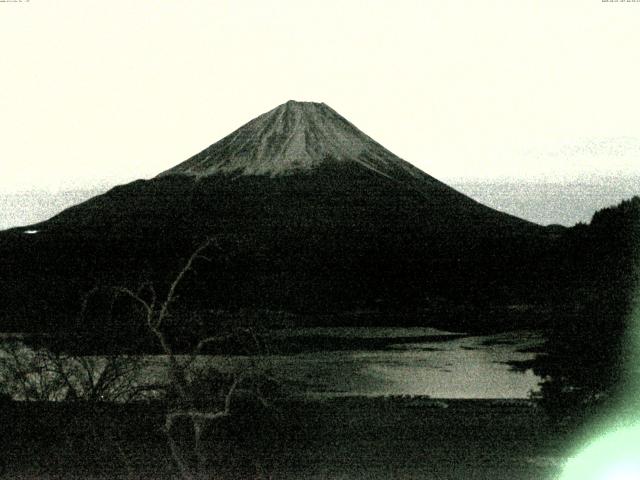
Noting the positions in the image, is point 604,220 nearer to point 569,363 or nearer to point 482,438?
point 569,363

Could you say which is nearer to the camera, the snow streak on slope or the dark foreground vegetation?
the dark foreground vegetation

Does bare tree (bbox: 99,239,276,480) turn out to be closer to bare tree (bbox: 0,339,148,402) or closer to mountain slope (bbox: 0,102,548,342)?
bare tree (bbox: 0,339,148,402)

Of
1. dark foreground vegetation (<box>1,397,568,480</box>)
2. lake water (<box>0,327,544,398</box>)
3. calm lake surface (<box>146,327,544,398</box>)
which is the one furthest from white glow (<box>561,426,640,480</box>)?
lake water (<box>0,327,544,398</box>)

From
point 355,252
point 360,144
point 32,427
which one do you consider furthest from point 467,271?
point 360,144

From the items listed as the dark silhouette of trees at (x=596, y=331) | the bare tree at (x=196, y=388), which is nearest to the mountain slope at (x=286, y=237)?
the bare tree at (x=196, y=388)

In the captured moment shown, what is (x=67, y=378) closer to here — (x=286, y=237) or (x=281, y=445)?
(x=281, y=445)

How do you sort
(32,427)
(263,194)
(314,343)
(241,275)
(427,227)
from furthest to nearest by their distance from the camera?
(263,194) < (427,227) < (241,275) < (314,343) < (32,427)

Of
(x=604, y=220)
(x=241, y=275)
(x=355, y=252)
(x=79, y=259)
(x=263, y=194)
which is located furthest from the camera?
(x=263, y=194)
